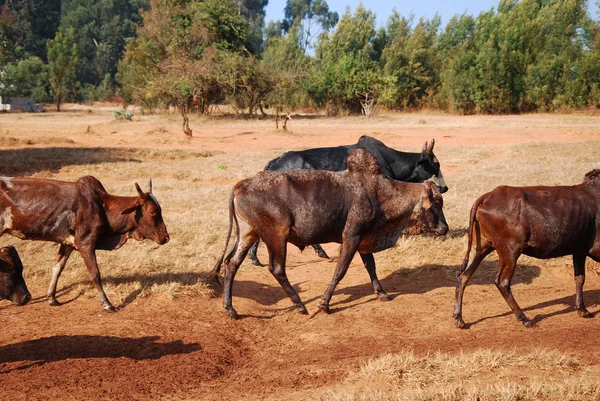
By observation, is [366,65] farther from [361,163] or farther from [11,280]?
[11,280]

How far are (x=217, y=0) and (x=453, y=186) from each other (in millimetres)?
32941

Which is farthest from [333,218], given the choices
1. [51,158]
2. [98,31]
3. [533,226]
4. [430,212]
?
[98,31]

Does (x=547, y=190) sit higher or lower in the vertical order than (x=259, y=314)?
higher

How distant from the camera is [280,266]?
24.4 feet

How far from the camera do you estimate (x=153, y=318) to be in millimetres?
7262

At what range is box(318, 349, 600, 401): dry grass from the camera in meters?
4.91

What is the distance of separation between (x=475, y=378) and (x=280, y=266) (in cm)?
279

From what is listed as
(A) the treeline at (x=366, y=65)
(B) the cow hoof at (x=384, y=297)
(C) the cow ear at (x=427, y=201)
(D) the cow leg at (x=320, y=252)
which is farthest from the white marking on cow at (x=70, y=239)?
(A) the treeline at (x=366, y=65)

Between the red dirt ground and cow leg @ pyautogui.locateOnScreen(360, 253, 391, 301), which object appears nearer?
the red dirt ground

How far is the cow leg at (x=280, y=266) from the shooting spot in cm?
737

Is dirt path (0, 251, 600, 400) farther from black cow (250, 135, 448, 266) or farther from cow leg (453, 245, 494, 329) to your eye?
black cow (250, 135, 448, 266)

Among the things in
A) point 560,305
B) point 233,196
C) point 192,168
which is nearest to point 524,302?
point 560,305

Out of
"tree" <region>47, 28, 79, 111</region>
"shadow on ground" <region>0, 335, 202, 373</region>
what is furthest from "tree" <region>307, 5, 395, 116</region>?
"shadow on ground" <region>0, 335, 202, 373</region>

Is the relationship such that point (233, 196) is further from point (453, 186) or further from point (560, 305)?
point (453, 186)
